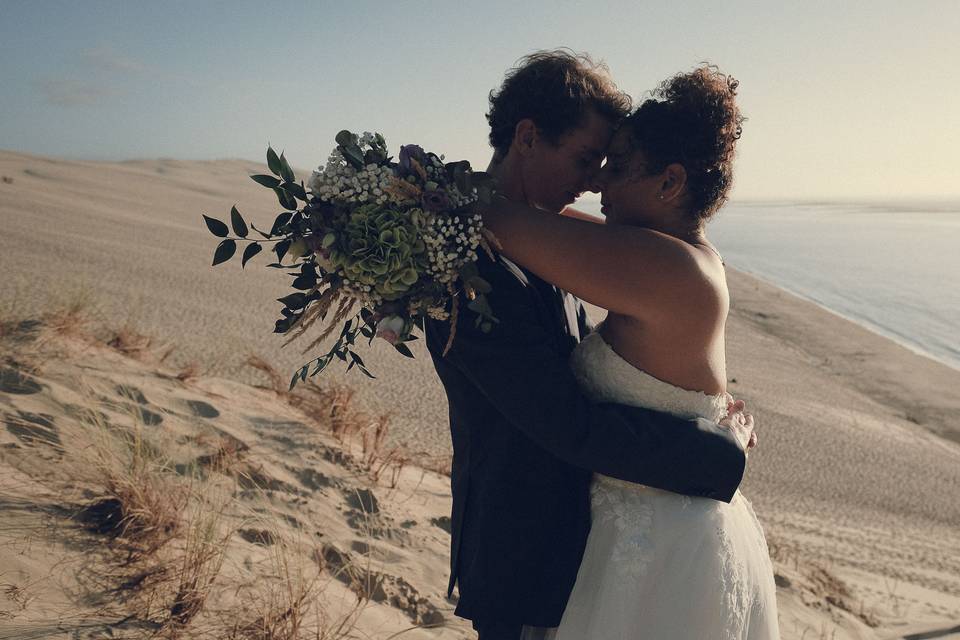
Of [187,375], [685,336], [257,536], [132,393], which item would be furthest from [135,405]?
[685,336]

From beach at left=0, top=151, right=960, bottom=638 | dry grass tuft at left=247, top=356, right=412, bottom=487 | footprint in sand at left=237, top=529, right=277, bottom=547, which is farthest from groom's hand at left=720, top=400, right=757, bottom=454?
dry grass tuft at left=247, top=356, right=412, bottom=487

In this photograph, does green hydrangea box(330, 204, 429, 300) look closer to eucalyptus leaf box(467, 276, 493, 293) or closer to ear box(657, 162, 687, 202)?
eucalyptus leaf box(467, 276, 493, 293)

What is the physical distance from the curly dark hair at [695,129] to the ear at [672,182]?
1 cm

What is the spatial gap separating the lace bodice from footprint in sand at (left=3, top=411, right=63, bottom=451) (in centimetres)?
251

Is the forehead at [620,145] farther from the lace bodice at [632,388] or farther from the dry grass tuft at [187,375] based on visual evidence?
the dry grass tuft at [187,375]

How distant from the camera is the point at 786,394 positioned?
899cm

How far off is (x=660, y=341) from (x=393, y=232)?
70 centimetres

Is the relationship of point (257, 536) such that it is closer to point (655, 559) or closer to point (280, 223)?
point (280, 223)

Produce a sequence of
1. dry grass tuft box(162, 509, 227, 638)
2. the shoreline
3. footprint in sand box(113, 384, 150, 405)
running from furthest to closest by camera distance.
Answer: the shoreline
footprint in sand box(113, 384, 150, 405)
dry grass tuft box(162, 509, 227, 638)

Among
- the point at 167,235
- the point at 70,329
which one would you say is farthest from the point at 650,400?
the point at 167,235

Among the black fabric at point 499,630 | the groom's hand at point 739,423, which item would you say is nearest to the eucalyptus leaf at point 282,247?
the black fabric at point 499,630

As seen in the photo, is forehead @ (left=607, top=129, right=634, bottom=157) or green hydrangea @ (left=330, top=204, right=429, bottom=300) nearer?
green hydrangea @ (left=330, top=204, right=429, bottom=300)

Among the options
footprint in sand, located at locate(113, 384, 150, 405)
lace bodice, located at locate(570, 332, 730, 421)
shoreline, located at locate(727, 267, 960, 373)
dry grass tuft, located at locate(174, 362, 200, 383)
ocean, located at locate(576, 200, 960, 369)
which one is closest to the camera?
lace bodice, located at locate(570, 332, 730, 421)

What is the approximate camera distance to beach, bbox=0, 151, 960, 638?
15.8 feet
